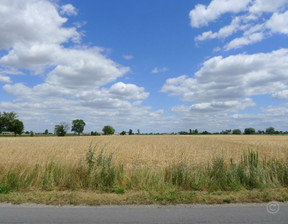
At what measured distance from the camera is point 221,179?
827 cm

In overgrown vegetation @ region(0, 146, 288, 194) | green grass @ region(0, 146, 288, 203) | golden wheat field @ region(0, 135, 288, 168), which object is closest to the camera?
green grass @ region(0, 146, 288, 203)

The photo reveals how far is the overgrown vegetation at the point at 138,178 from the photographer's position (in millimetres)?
7824

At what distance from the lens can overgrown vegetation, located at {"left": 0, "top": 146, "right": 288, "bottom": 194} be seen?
782cm

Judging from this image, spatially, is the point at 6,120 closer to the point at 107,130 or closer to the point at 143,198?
the point at 107,130

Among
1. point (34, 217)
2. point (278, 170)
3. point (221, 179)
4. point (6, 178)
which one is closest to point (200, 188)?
point (221, 179)

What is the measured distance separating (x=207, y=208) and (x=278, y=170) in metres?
5.34

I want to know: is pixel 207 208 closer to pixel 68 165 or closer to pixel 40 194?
pixel 40 194
